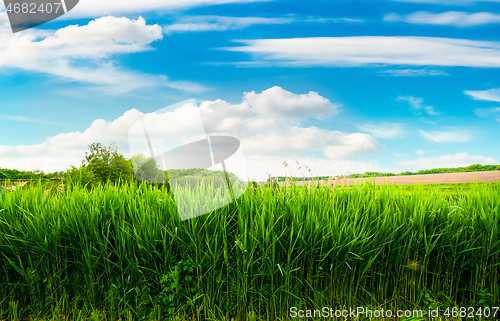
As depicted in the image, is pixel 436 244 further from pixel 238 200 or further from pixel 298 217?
pixel 238 200

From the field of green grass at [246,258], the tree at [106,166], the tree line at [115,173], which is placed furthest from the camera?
the tree at [106,166]

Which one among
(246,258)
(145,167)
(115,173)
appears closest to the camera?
(246,258)

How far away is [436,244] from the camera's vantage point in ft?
11.9

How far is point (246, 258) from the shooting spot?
3326mm

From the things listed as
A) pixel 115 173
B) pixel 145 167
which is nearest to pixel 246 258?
pixel 145 167

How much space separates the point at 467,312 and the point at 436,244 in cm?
88

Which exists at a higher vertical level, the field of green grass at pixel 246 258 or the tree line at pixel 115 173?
the tree line at pixel 115 173

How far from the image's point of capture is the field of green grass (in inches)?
131

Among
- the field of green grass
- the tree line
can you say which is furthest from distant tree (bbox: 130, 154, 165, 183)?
the field of green grass

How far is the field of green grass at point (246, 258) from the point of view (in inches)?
131

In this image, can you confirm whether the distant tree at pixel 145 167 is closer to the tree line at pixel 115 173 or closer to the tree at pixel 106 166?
the tree line at pixel 115 173

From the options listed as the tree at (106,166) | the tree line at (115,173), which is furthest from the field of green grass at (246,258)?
the tree at (106,166)

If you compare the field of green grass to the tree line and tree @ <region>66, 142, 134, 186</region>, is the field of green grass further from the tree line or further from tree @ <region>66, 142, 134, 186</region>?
tree @ <region>66, 142, 134, 186</region>

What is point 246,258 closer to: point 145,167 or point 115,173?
point 145,167
